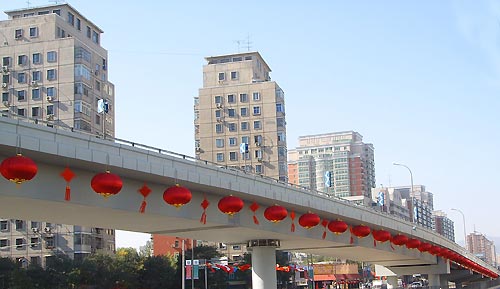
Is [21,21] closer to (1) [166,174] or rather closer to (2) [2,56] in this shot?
(2) [2,56]

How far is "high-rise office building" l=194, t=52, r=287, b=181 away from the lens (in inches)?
3706

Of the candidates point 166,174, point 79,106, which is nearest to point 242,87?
point 79,106

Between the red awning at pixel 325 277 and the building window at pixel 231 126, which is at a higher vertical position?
the building window at pixel 231 126

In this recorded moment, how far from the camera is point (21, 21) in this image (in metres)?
78.3

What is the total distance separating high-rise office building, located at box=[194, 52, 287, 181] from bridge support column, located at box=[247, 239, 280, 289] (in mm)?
60534

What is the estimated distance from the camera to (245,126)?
94.9 m

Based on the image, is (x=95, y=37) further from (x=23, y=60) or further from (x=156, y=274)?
(x=156, y=274)

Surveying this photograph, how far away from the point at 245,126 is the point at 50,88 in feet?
98.9

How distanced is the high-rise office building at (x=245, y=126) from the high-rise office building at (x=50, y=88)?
19.5m

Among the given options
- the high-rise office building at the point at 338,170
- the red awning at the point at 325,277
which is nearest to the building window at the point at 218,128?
the red awning at the point at 325,277

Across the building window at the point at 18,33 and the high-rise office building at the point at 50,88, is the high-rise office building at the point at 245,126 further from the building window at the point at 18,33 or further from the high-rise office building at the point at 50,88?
the building window at the point at 18,33

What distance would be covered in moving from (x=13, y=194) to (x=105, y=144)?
3.11m

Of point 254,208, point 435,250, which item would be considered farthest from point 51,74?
point 254,208

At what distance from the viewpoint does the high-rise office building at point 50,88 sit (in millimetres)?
70562
